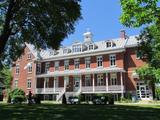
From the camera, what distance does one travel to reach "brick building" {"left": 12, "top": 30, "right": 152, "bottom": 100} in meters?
47.8

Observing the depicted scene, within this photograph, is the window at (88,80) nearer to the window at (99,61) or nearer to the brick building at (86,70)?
the brick building at (86,70)

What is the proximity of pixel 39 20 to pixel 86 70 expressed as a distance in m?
27.4

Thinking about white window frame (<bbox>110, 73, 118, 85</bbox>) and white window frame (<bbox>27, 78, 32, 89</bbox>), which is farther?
white window frame (<bbox>27, 78, 32, 89</bbox>)

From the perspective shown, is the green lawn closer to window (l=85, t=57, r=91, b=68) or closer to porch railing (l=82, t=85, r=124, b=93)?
porch railing (l=82, t=85, r=124, b=93)

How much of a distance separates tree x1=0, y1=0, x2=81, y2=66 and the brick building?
18545 millimetres

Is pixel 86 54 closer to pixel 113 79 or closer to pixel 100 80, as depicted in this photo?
pixel 100 80

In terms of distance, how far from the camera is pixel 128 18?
22953mm

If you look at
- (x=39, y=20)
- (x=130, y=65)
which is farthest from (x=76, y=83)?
(x=39, y=20)

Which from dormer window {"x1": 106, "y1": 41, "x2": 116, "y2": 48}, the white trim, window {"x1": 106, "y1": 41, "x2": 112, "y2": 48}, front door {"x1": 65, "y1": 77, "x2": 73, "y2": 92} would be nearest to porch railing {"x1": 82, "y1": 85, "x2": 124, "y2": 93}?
front door {"x1": 65, "y1": 77, "x2": 73, "y2": 92}

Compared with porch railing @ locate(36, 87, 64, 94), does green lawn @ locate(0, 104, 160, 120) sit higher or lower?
lower

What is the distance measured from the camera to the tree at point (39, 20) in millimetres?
24953

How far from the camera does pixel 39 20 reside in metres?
26.1

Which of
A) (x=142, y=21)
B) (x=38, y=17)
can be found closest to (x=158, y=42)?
(x=142, y=21)

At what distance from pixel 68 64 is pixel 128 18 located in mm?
34018
